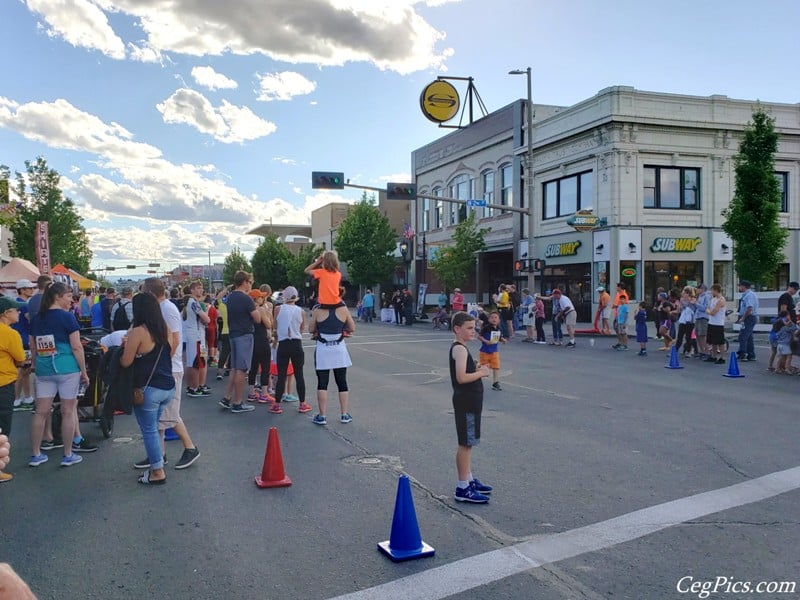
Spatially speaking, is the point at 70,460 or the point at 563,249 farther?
the point at 563,249

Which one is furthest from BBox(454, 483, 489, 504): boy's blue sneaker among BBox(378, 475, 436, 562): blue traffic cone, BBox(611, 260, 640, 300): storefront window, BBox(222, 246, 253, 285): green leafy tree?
BBox(222, 246, 253, 285): green leafy tree

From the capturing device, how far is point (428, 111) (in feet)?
88.5

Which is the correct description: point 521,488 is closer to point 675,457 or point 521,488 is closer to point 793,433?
point 675,457

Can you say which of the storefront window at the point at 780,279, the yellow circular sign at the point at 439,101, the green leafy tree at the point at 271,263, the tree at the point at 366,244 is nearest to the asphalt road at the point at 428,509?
the yellow circular sign at the point at 439,101

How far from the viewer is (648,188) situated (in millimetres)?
27938

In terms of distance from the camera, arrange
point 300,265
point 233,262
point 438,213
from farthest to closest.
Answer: point 233,262
point 300,265
point 438,213

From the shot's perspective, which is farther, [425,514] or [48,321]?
[48,321]

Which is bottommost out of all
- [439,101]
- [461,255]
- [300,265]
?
[461,255]

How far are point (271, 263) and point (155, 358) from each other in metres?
68.6

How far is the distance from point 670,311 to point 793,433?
10.3m

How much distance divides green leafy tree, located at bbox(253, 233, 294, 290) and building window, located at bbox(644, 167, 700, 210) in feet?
162

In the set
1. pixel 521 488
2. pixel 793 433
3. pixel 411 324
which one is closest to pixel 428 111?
pixel 411 324

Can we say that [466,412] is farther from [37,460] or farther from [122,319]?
[122,319]

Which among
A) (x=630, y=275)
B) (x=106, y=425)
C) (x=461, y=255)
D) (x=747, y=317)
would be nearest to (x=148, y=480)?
(x=106, y=425)
